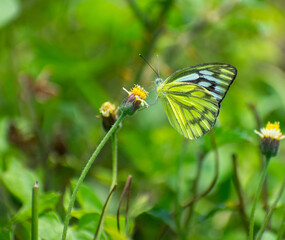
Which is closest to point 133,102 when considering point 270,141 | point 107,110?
point 107,110

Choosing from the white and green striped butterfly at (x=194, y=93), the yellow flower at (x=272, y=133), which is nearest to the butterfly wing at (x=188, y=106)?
the white and green striped butterfly at (x=194, y=93)

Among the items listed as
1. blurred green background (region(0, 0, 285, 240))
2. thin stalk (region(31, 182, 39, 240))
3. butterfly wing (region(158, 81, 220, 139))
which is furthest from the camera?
blurred green background (region(0, 0, 285, 240))

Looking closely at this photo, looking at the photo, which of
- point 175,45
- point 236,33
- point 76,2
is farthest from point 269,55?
point 76,2

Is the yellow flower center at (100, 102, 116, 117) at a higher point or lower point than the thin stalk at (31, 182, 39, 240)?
higher

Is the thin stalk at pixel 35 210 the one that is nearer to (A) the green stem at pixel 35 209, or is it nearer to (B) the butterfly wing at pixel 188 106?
(A) the green stem at pixel 35 209

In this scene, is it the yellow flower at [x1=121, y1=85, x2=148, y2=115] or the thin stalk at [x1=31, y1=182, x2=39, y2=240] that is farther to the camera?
the yellow flower at [x1=121, y1=85, x2=148, y2=115]

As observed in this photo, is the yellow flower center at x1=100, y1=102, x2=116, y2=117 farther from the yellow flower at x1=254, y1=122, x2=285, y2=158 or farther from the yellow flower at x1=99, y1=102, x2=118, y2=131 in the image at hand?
the yellow flower at x1=254, y1=122, x2=285, y2=158

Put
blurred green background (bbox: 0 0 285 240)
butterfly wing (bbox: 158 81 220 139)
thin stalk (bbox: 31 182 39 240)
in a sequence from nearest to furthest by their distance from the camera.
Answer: thin stalk (bbox: 31 182 39 240), butterfly wing (bbox: 158 81 220 139), blurred green background (bbox: 0 0 285 240)

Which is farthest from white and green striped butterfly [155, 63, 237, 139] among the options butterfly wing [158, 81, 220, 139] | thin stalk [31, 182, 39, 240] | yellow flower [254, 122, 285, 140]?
thin stalk [31, 182, 39, 240]
